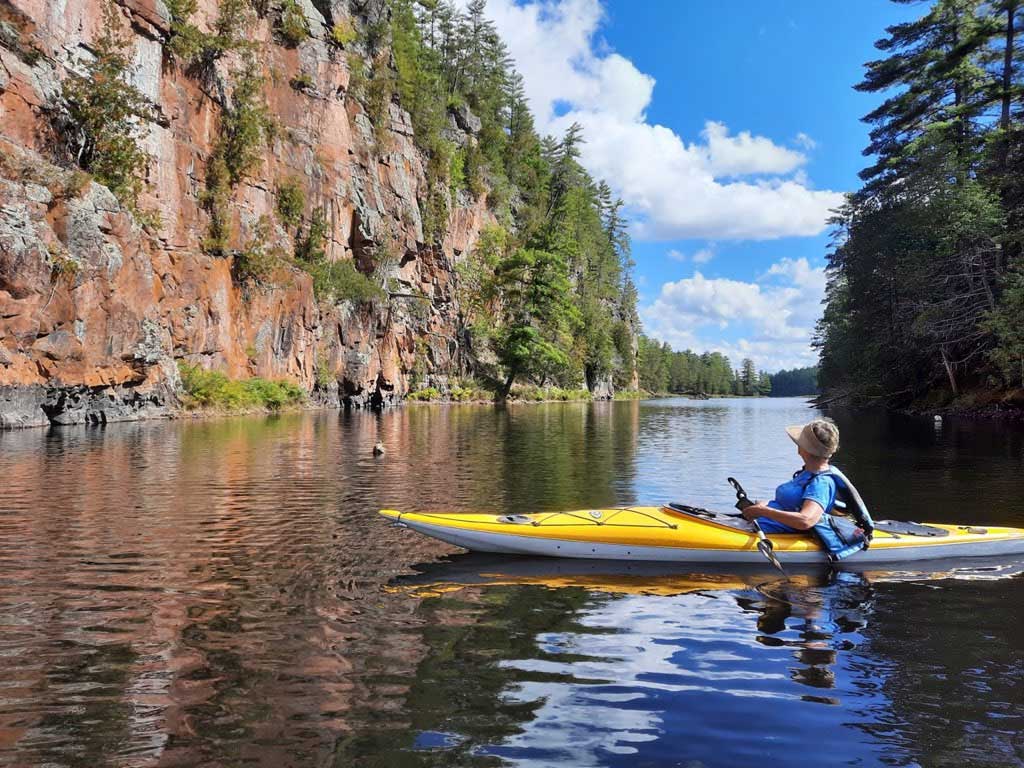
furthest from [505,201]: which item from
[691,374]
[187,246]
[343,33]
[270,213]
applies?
[691,374]

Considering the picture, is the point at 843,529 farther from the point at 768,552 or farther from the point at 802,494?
the point at 768,552

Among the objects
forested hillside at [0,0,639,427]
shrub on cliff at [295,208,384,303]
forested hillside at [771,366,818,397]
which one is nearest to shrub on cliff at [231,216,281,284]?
forested hillside at [0,0,639,427]

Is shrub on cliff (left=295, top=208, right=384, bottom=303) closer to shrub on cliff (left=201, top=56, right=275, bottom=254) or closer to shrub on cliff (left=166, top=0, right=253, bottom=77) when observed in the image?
shrub on cliff (left=201, top=56, right=275, bottom=254)

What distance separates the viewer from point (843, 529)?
6984 mm

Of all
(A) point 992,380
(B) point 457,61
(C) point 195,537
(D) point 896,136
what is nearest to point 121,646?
(C) point 195,537

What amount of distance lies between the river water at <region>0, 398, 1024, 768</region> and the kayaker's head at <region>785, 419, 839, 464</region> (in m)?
1.26

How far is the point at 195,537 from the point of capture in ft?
26.2

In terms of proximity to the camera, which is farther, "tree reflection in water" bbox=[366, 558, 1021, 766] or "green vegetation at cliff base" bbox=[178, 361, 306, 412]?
"green vegetation at cliff base" bbox=[178, 361, 306, 412]

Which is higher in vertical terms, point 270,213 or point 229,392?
point 270,213

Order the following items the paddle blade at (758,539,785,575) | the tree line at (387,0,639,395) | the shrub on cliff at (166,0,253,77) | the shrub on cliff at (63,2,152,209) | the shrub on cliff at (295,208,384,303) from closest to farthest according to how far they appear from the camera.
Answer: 1. the paddle blade at (758,539,785,575)
2. the shrub on cliff at (63,2,152,209)
3. the shrub on cliff at (166,0,253,77)
4. the shrub on cliff at (295,208,384,303)
5. the tree line at (387,0,639,395)

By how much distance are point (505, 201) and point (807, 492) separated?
6076 centimetres

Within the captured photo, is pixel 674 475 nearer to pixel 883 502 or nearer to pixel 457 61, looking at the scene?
pixel 883 502

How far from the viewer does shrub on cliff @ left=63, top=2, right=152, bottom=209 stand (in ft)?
83.3

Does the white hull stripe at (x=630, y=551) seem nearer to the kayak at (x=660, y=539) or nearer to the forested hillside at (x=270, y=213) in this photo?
the kayak at (x=660, y=539)
